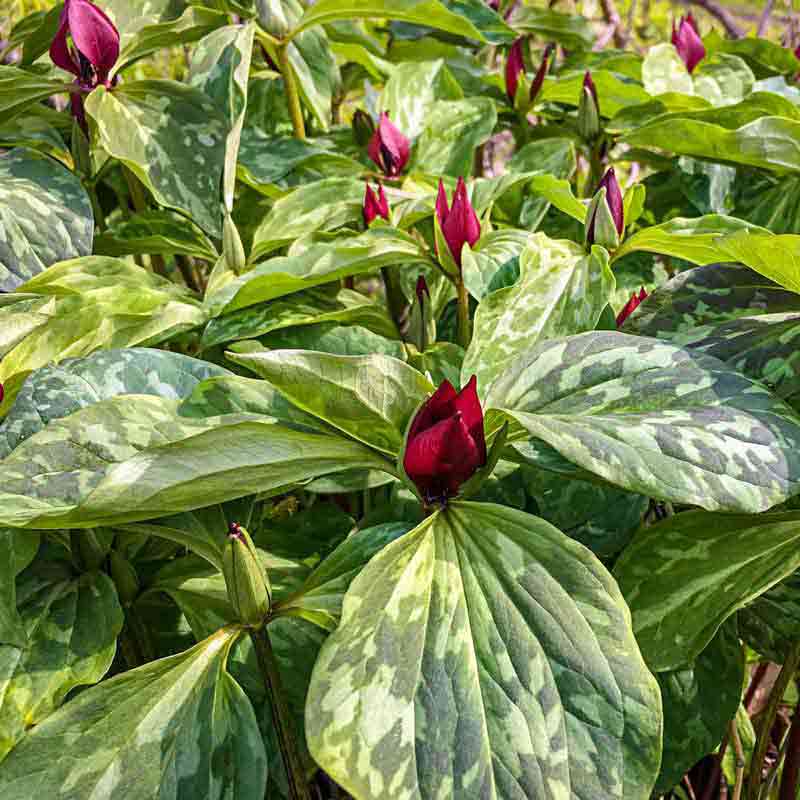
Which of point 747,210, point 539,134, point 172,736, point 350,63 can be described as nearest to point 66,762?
point 172,736

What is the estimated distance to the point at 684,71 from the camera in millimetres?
1201

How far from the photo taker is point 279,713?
574 millimetres

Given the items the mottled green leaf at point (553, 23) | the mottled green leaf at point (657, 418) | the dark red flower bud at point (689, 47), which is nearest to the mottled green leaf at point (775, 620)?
the mottled green leaf at point (657, 418)

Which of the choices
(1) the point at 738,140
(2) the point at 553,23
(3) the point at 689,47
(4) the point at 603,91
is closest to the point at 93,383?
(1) the point at 738,140

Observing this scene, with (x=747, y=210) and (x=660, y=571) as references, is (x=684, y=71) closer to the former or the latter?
(x=747, y=210)

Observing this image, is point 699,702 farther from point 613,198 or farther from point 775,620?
Result: point 613,198

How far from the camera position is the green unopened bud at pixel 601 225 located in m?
0.80

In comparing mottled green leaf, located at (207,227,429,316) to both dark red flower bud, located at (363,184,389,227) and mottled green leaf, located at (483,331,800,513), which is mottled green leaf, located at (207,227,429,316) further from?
mottled green leaf, located at (483,331,800,513)

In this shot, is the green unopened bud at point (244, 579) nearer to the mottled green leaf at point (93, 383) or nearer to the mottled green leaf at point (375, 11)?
the mottled green leaf at point (93, 383)

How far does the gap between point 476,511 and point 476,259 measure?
0.28 meters

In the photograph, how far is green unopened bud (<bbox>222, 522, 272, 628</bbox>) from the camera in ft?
1.79

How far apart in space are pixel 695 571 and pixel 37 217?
0.63 metres

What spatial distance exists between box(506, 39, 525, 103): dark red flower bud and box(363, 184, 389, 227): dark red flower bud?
0.39m

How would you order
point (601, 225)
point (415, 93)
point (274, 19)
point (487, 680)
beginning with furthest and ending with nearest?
point (415, 93), point (274, 19), point (601, 225), point (487, 680)
